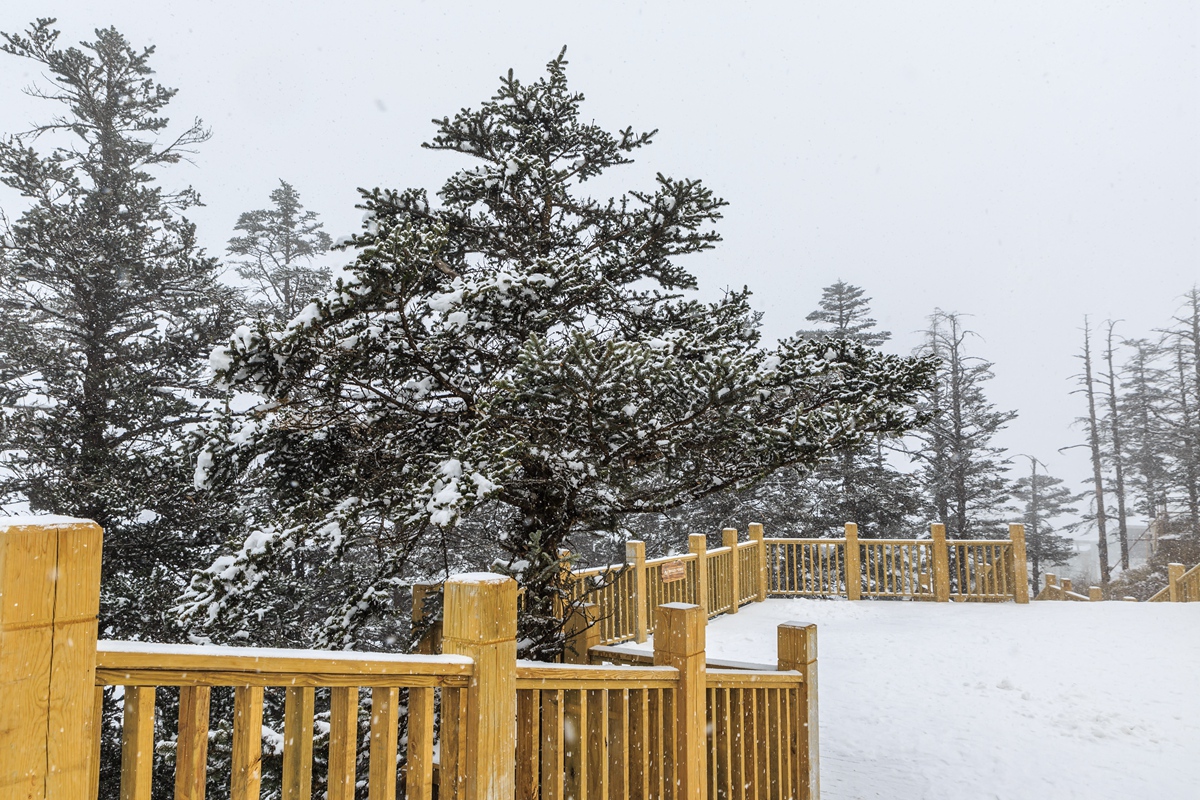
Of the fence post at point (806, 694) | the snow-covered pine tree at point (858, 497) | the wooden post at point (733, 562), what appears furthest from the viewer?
the snow-covered pine tree at point (858, 497)

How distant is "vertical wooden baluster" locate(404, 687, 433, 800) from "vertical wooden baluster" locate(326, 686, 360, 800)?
0.43 feet

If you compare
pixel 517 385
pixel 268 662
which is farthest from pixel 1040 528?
pixel 268 662

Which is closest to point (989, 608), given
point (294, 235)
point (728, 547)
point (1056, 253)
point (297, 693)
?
point (728, 547)

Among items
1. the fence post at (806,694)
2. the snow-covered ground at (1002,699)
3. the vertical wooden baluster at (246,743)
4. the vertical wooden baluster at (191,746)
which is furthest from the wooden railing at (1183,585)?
the vertical wooden baluster at (191,746)

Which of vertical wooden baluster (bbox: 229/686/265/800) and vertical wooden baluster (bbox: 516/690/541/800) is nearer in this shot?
vertical wooden baluster (bbox: 229/686/265/800)

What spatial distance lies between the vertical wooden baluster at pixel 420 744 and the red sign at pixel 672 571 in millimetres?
5863

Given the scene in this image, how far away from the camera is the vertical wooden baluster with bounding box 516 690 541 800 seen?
2064 mm

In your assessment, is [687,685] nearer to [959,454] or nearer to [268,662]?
[268,662]

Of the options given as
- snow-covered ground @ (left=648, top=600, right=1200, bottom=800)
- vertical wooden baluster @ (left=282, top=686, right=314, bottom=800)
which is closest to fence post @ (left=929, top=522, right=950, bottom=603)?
snow-covered ground @ (left=648, top=600, right=1200, bottom=800)

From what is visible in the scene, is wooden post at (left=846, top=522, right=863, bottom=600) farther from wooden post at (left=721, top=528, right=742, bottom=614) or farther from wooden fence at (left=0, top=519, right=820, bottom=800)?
wooden fence at (left=0, top=519, right=820, bottom=800)

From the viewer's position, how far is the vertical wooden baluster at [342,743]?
1413 mm

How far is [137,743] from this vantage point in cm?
117

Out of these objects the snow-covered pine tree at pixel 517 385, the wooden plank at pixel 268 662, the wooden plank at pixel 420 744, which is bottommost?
the wooden plank at pixel 420 744

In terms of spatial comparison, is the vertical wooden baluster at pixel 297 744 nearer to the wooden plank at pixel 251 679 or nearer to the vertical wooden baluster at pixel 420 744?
the wooden plank at pixel 251 679
